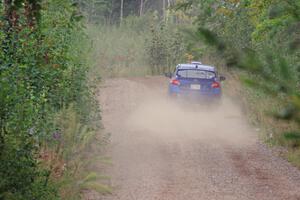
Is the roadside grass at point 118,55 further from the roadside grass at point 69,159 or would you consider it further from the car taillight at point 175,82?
the roadside grass at point 69,159

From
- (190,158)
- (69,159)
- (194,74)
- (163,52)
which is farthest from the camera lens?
(163,52)

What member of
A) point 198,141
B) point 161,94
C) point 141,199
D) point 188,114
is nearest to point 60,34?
point 141,199

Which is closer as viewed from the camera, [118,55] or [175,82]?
[175,82]

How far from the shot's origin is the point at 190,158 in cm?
1426

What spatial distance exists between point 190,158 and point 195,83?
708 centimetres

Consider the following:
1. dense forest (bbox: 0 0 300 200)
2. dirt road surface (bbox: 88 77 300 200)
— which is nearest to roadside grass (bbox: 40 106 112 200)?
dense forest (bbox: 0 0 300 200)

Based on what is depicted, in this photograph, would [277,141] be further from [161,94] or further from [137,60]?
[137,60]

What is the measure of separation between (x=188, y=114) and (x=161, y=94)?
8.06 metres

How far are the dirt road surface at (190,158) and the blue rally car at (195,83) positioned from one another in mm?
419

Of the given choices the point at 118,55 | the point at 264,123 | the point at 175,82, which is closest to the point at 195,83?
the point at 175,82

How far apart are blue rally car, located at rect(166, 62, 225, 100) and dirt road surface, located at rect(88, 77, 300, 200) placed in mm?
419

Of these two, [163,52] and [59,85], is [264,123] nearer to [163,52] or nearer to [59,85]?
[59,85]

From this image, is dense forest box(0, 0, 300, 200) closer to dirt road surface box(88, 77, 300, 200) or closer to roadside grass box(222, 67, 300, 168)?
roadside grass box(222, 67, 300, 168)

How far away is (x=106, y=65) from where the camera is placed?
122ft
